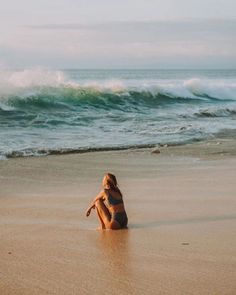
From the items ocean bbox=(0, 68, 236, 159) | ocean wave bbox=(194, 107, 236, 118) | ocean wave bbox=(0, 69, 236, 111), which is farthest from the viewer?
ocean wave bbox=(0, 69, 236, 111)

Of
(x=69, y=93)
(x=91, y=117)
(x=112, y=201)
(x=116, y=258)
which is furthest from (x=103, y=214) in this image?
(x=69, y=93)

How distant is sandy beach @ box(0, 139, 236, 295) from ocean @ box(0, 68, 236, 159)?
3.26 m

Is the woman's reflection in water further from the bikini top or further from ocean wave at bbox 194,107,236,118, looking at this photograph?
ocean wave at bbox 194,107,236,118

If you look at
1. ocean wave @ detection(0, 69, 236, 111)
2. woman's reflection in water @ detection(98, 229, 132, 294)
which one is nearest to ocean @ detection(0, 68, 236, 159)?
ocean wave @ detection(0, 69, 236, 111)

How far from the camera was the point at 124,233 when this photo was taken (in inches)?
233

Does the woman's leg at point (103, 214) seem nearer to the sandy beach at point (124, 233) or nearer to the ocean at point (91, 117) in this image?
the sandy beach at point (124, 233)

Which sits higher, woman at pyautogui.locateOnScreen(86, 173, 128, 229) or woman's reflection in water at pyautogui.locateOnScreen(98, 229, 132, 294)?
woman at pyautogui.locateOnScreen(86, 173, 128, 229)

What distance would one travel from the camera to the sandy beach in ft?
14.7

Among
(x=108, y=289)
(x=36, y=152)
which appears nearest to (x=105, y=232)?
(x=108, y=289)

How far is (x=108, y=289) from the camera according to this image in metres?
4.32

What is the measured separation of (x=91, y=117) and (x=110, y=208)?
1475 centimetres

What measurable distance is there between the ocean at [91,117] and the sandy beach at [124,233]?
3.26 meters

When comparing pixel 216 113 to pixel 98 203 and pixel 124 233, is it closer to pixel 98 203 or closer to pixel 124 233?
pixel 98 203

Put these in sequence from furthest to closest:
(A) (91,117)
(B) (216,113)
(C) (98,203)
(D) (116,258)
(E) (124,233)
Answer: (B) (216,113)
(A) (91,117)
(C) (98,203)
(E) (124,233)
(D) (116,258)
